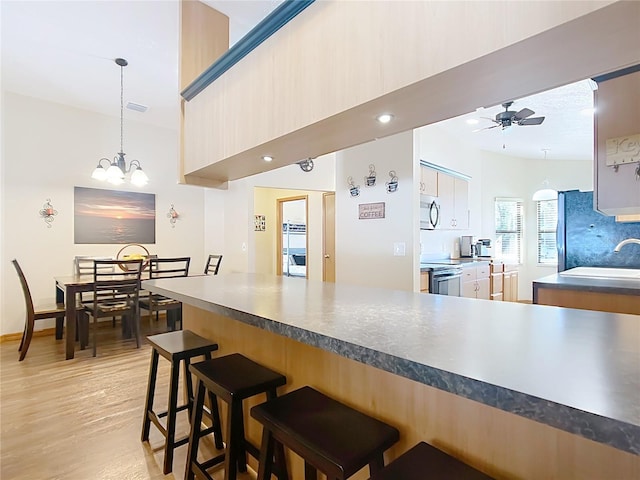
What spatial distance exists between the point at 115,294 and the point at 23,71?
8.45ft

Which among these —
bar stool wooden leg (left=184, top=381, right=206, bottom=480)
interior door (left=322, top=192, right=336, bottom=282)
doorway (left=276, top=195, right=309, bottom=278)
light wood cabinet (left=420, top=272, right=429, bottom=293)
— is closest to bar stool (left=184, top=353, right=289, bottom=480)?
bar stool wooden leg (left=184, top=381, right=206, bottom=480)

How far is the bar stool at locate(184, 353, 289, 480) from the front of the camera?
1.39 meters

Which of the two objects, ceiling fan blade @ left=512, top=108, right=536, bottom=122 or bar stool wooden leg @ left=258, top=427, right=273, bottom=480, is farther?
ceiling fan blade @ left=512, top=108, right=536, bottom=122

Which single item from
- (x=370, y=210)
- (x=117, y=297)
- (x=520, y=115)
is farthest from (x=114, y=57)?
(x=520, y=115)

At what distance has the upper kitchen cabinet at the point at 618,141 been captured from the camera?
186 cm

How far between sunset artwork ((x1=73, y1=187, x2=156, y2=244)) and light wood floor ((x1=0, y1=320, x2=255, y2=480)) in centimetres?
174

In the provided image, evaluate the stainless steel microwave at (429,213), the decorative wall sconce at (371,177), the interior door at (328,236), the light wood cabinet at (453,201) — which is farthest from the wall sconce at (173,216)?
the light wood cabinet at (453,201)

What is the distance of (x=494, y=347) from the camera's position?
839 millimetres

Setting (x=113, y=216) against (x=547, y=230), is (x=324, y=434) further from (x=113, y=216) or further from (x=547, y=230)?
(x=547, y=230)

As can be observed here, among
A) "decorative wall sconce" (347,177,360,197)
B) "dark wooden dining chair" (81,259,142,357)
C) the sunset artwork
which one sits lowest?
"dark wooden dining chair" (81,259,142,357)

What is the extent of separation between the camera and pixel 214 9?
255 cm

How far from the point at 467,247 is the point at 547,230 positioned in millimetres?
2241

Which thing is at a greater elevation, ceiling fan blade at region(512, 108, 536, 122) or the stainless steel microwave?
ceiling fan blade at region(512, 108, 536, 122)

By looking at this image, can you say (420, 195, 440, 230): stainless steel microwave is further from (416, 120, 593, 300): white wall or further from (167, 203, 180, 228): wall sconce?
(167, 203, 180, 228): wall sconce
